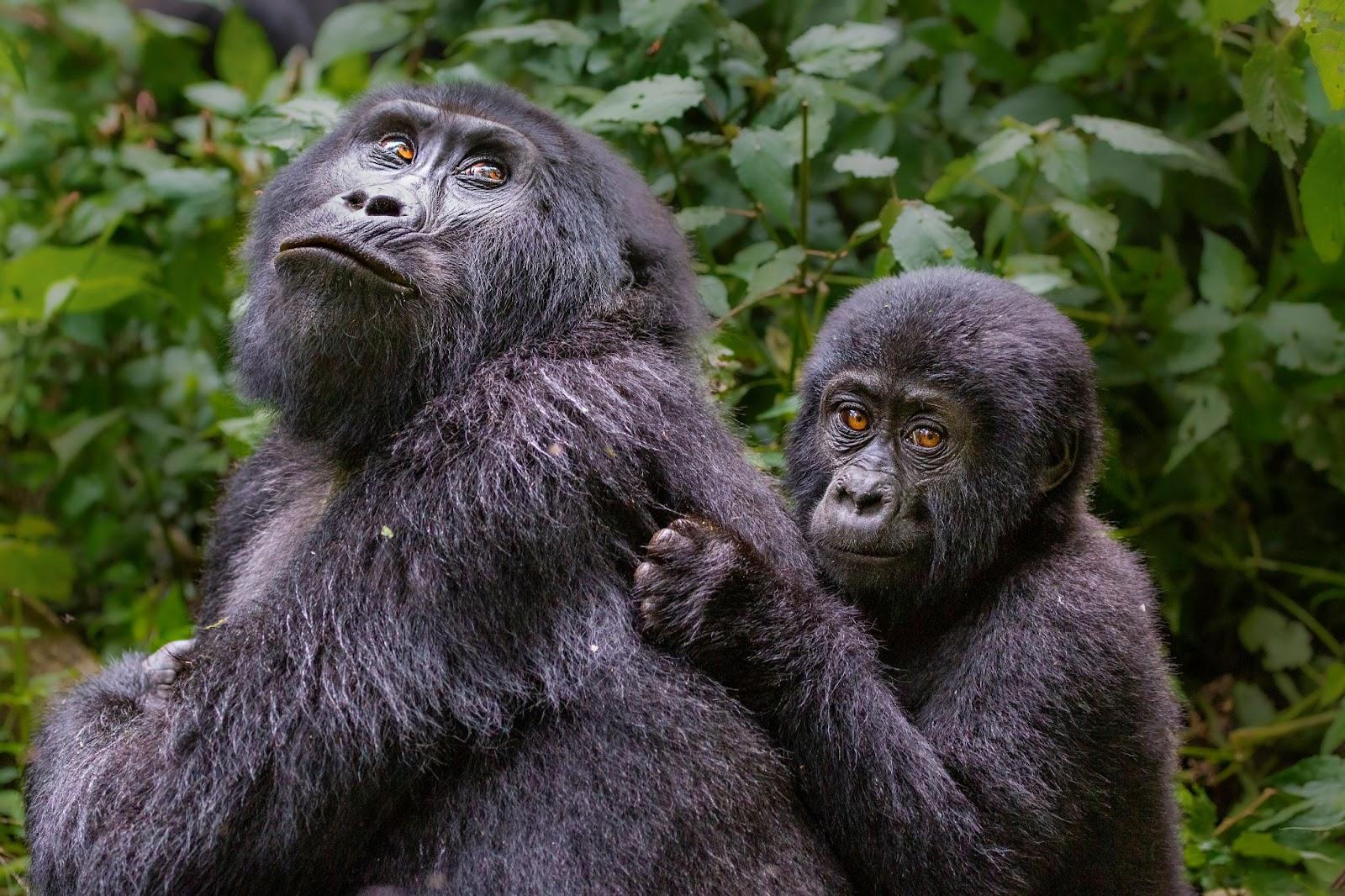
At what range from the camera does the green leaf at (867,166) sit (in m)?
4.23

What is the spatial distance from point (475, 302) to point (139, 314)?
3.02 m

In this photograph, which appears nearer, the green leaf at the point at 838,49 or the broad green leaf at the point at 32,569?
the green leaf at the point at 838,49

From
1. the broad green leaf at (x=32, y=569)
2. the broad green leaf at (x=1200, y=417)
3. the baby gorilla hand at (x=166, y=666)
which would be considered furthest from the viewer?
the broad green leaf at (x=32, y=569)

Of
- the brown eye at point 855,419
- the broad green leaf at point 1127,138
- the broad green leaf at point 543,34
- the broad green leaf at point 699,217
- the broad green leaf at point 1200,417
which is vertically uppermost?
the broad green leaf at point 1127,138

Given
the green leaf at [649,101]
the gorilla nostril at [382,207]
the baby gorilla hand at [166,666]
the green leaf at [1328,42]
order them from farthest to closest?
the green leaf at [649,101] < the baby gorilla hand at [166,666] < the gorilla nostril at [382,207] < the green leaf at [1328,42]

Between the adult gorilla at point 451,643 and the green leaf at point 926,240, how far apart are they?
3.43ft

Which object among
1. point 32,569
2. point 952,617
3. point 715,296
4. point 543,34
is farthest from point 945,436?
point 32,569

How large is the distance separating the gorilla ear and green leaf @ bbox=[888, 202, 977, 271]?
80 centimetres

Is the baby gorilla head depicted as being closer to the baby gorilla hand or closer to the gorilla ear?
the gorilla ear

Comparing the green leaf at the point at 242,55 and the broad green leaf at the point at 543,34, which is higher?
the broad green leaf at the point at 543,34

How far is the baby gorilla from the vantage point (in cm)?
283

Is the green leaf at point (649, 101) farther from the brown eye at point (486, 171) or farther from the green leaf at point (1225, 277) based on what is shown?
the green leaf at point (1225, 277)

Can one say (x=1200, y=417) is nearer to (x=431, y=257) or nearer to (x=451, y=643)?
(x=431, y=257)

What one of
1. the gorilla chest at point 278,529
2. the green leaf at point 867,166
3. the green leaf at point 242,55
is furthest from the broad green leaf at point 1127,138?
the green leaf at point 242,55
